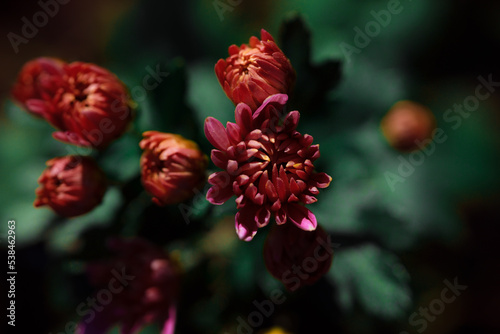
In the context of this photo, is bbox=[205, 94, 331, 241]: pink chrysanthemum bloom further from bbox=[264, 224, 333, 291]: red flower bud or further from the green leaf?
the green leaf

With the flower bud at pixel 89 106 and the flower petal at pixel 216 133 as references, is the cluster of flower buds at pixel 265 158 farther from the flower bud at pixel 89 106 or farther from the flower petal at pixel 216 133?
the flower bud at pixel 89 106

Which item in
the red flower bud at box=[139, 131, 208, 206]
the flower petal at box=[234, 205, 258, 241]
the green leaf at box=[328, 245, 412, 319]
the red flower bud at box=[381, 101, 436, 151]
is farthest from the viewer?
the red flower bud at box=[381, 101, 436, 151]

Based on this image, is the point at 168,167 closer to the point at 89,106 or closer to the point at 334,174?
the point at 89,106

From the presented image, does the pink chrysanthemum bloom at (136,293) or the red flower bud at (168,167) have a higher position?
the red flower bud at (168,167)

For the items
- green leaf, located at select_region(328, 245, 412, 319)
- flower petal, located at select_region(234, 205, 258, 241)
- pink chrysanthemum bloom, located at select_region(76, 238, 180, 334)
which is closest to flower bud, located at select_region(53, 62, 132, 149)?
pink chrysanthemum bloom, located at select_region(76, 238, 180, 334)

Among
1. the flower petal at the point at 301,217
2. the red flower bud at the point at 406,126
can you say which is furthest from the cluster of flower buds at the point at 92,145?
the red flower bud at the point at 406,126

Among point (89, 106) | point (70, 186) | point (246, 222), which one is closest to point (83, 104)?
point (89, 106)
